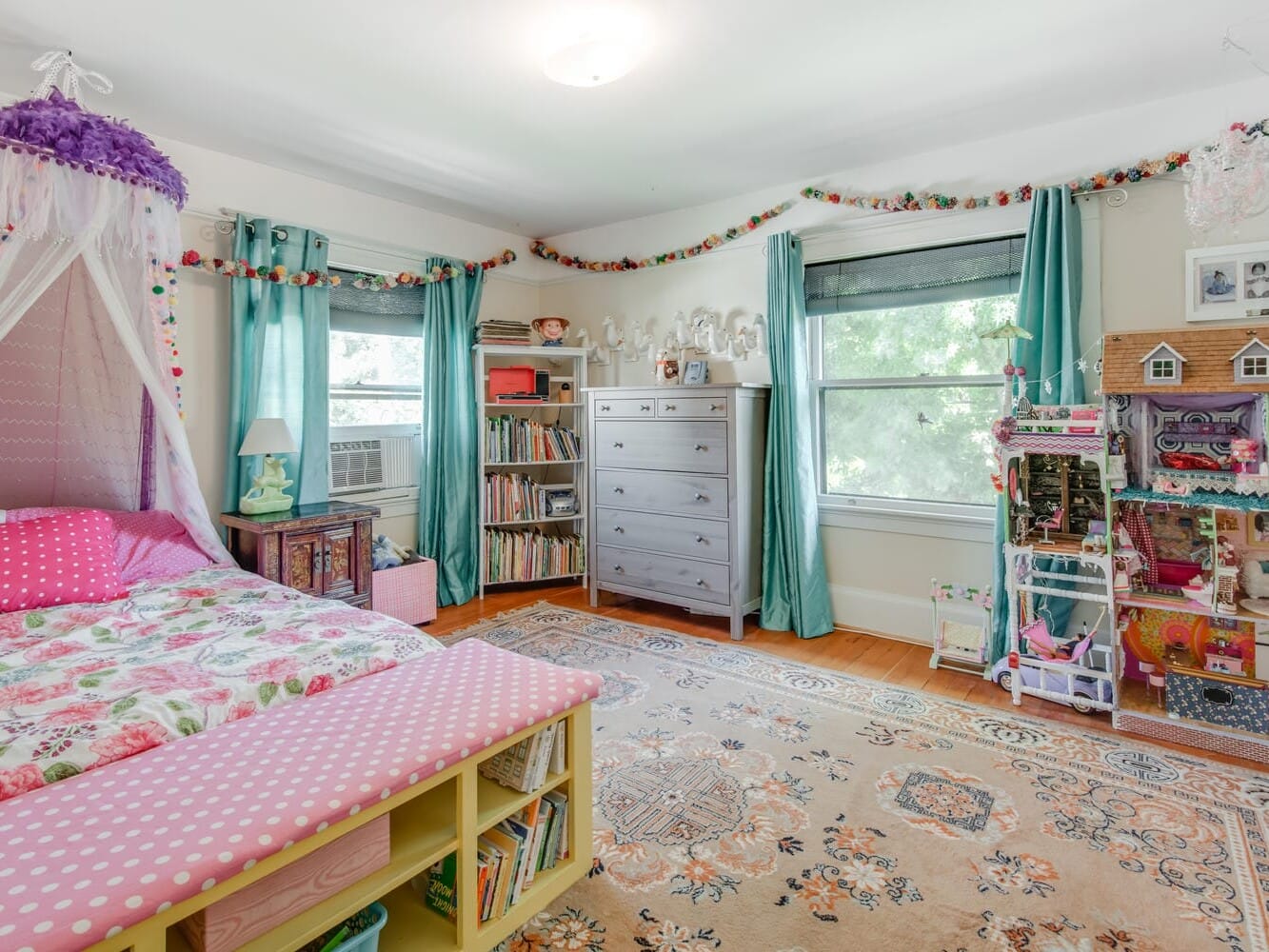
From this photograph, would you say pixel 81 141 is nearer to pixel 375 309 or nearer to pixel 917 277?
pixel 375 309

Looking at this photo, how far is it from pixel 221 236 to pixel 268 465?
3.88 ft

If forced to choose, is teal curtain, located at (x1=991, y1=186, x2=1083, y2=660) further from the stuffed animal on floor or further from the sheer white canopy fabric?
the sheer white canopy fabric

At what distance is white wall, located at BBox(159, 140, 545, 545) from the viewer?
11.2ft

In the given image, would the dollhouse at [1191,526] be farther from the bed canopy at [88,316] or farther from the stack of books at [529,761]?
the bed canopy at [88,316]

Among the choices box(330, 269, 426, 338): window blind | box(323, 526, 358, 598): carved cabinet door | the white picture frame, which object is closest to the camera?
box(323, 526, 358, 598): carved cabinet door

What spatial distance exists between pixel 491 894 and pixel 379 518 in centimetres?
313

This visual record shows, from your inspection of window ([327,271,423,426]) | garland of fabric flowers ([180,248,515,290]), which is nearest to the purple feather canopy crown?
garland of fabric flowers ([180,248,515,290])

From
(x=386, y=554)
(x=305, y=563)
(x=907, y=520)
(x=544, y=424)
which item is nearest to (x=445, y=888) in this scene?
(x=305, y=563)

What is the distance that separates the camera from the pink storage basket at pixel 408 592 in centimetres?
384

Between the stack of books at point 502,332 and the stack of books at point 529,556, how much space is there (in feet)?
4.16

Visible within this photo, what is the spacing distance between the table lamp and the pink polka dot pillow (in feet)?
2.62

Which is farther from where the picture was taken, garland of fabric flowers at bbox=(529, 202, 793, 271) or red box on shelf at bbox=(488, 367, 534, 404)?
red box on shelf at bbox=(488, 367, 534, 404)

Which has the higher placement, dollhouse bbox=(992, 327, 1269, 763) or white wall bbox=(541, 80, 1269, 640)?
white wall bbox=(541, 80, 1269, 640)

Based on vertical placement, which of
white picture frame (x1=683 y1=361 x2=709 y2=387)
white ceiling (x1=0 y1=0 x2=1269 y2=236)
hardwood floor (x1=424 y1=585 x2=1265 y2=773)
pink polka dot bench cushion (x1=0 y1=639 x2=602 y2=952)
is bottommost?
hardwood floor (x1=424 y1=585 x2=1265 y2=773)
